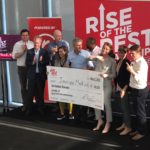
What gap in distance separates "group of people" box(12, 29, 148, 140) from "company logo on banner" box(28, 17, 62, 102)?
0.84 ft

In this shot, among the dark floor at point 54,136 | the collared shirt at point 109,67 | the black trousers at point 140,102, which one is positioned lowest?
the dark floor at point 54,136

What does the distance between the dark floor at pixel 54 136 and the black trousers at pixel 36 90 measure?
0.77 feet

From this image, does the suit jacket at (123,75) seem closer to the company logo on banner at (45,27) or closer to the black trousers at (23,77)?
the company logo on banner at (45,27)

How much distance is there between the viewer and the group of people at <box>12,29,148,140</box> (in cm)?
488

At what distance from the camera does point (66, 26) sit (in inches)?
266

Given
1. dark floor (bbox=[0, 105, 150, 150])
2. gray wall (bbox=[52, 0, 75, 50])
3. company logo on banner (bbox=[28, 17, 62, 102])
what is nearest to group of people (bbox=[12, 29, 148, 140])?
dark floor (bbox=[0, 105, 150, 150])

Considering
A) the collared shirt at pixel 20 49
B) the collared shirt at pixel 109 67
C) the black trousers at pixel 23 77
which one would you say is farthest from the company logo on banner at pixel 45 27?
the collared shirt at pixel 109 67

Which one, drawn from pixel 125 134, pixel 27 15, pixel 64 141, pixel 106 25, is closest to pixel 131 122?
pixel 125 134

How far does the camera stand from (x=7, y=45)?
6.65 meters

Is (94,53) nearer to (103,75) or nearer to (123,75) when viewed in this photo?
(103,75)

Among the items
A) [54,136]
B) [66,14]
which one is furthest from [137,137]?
[66,14]

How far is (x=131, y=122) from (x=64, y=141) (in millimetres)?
1074

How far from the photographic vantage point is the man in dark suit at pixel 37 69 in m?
5.92

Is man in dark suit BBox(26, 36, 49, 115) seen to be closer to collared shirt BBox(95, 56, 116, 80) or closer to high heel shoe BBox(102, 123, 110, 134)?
collared shirt BBox(95, 56, 116, 80)
